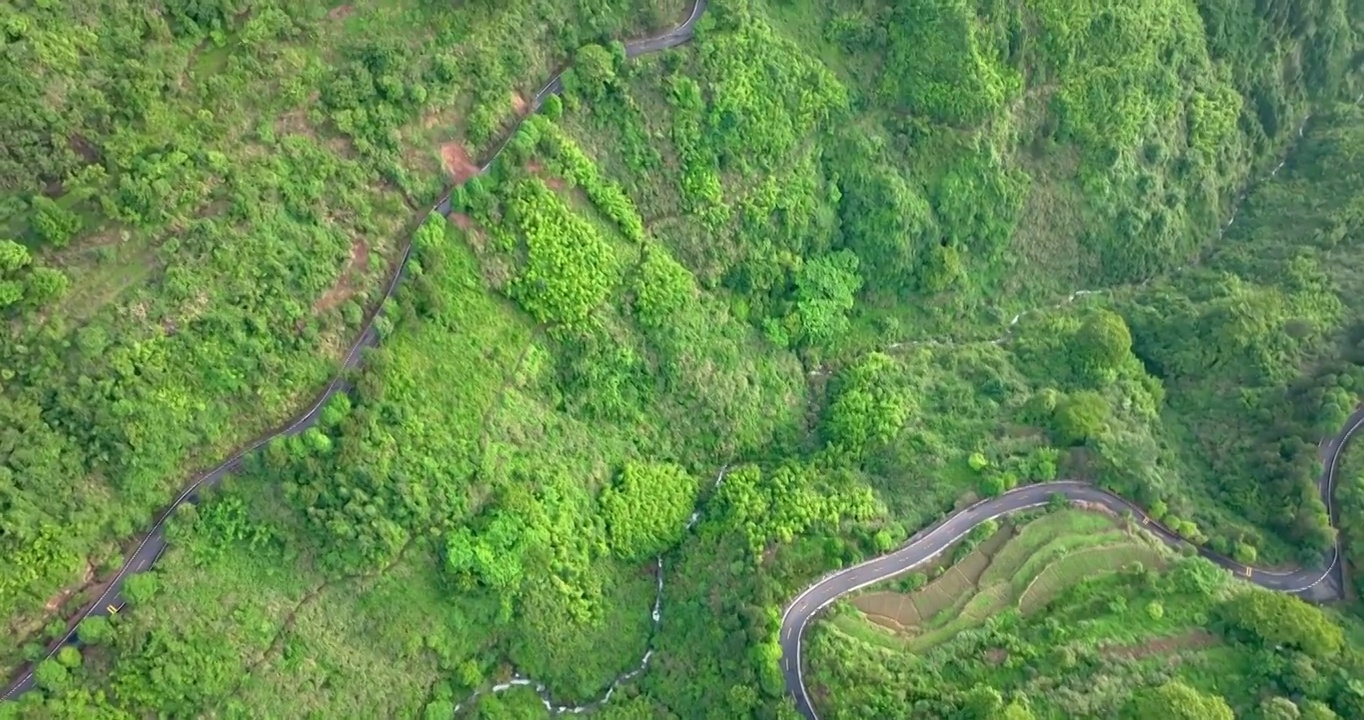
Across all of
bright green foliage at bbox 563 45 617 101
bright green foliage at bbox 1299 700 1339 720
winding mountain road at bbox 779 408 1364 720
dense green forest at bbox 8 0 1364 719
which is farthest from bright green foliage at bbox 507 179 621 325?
bright green foliage at bbox 1299 700 1339 720

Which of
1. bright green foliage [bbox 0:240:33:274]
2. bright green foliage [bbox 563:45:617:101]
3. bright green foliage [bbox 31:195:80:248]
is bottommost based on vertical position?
bright green foliage [bbox 0:240:33:274]

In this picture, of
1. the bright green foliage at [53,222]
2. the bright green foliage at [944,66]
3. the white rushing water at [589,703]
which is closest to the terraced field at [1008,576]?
the white rushing water at [589,703]

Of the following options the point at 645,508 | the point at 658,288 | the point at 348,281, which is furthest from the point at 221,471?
the point at 658,288

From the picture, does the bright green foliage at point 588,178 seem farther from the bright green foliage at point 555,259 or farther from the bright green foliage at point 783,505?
the bright green foliage at point 783,505

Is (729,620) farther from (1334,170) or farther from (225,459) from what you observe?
(1334,170)

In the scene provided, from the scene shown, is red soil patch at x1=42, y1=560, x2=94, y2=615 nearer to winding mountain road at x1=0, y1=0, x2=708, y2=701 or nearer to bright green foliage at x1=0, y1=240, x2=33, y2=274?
winding mountain road at x1=0, y1=0, x2=708, y2=701
